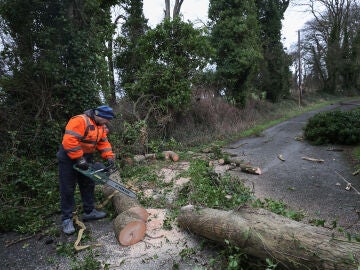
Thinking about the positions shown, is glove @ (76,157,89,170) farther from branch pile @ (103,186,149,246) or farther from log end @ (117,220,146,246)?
log end @ (117,220,146,246)

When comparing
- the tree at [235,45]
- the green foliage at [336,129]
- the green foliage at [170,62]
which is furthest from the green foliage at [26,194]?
the tree at [235,45]

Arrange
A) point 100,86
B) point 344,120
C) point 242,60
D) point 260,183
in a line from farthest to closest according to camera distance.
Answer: point 242,60
point 344,120
point 100,86
point 260,183

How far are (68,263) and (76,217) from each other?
1026 millimetres

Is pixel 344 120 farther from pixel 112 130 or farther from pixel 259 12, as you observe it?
pixel 259 12

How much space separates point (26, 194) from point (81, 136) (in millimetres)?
2408

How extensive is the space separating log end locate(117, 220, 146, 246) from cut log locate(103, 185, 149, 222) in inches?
6.2

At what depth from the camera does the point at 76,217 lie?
160 inches

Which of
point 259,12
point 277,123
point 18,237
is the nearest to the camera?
point 18,237

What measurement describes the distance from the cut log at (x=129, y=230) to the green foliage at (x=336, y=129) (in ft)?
25.8

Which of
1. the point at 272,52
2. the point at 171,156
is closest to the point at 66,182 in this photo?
the point at 171,156

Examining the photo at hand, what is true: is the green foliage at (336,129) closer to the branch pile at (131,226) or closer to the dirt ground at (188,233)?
the dirt ground at (188,233)

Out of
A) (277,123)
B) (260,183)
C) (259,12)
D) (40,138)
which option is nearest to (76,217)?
(40,138)

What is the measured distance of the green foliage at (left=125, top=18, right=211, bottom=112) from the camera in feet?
32.4

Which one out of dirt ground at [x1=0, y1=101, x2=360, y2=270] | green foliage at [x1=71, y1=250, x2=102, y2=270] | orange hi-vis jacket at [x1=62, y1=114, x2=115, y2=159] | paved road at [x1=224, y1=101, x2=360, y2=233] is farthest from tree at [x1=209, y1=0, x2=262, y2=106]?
green foliage at [x1=71, y1=250, x2=102, y2=270]
